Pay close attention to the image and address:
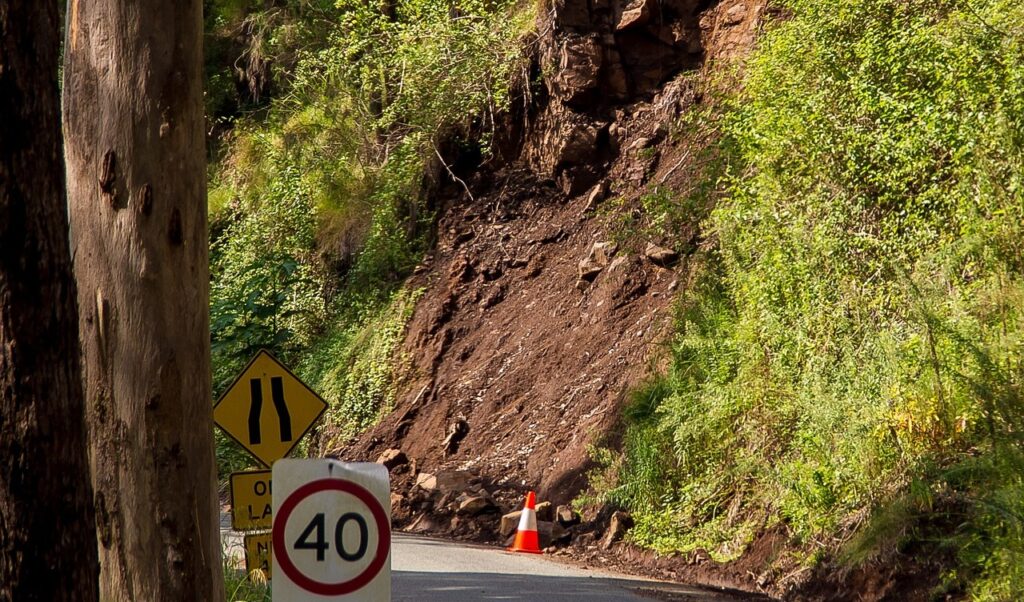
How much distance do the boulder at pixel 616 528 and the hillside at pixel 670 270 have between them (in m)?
0.25

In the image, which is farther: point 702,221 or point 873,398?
point 702,221

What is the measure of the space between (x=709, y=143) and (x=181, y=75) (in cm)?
1443

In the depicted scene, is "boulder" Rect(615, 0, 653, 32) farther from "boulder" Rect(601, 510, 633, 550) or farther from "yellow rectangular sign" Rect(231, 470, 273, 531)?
"yellow rectangular sign" Rect(231, 470, 273, 531)

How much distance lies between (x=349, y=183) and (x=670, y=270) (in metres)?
9.55

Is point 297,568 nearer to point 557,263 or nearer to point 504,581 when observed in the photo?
point 504,581

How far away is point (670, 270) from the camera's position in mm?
19172

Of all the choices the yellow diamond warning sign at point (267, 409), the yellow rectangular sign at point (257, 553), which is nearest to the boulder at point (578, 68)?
the yellow diamond warning sign at point (267, 409)

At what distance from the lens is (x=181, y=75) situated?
638 cm

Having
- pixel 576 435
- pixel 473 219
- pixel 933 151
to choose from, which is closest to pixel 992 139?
pixel 933 151

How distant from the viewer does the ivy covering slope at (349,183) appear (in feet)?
79.4

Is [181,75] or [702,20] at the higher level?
[702,20]

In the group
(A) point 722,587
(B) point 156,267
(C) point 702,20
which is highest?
(C) point 702,20

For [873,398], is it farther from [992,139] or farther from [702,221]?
[702,221]

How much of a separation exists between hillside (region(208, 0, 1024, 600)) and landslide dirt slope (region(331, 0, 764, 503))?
0.06 m
